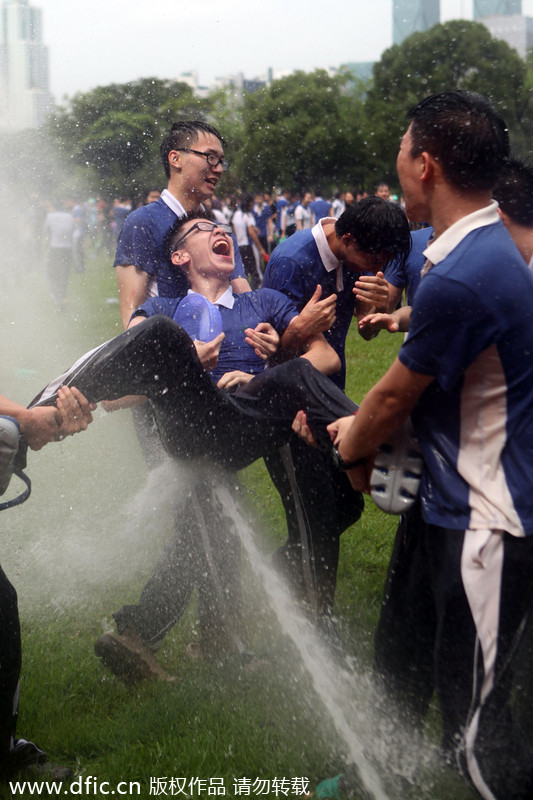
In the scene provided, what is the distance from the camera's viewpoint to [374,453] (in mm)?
2609

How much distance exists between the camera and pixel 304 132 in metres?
38.6

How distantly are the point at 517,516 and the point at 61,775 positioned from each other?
6.21 feet

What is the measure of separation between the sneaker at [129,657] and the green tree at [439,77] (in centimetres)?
A: 2769

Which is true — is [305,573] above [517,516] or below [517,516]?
below

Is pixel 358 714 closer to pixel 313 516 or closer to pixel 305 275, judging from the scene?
pixel 313 516

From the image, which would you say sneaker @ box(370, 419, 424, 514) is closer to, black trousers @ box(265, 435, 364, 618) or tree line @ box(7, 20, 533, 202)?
black trousers @ box(265, 435, 364, 618)

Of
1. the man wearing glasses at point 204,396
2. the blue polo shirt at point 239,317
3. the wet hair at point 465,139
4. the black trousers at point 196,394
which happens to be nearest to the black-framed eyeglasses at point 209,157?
the man wearing glasses at point 204,396

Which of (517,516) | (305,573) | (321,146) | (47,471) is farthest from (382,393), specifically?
(321,146)

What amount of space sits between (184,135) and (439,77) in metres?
30.6

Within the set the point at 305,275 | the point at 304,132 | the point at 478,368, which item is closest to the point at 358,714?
the point at 478,368

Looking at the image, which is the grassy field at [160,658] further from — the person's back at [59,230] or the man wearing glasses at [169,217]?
the person's back at [59,230]

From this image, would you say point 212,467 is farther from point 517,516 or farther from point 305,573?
point 517,516

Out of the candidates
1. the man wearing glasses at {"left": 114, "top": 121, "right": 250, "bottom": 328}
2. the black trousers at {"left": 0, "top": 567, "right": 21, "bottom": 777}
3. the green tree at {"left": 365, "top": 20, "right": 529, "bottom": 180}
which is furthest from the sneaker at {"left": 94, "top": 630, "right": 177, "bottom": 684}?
the green tree at {"left": 365, "top": 20, "right": 529, "bottom": 180}

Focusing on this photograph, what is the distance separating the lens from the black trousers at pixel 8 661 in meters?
2.91
